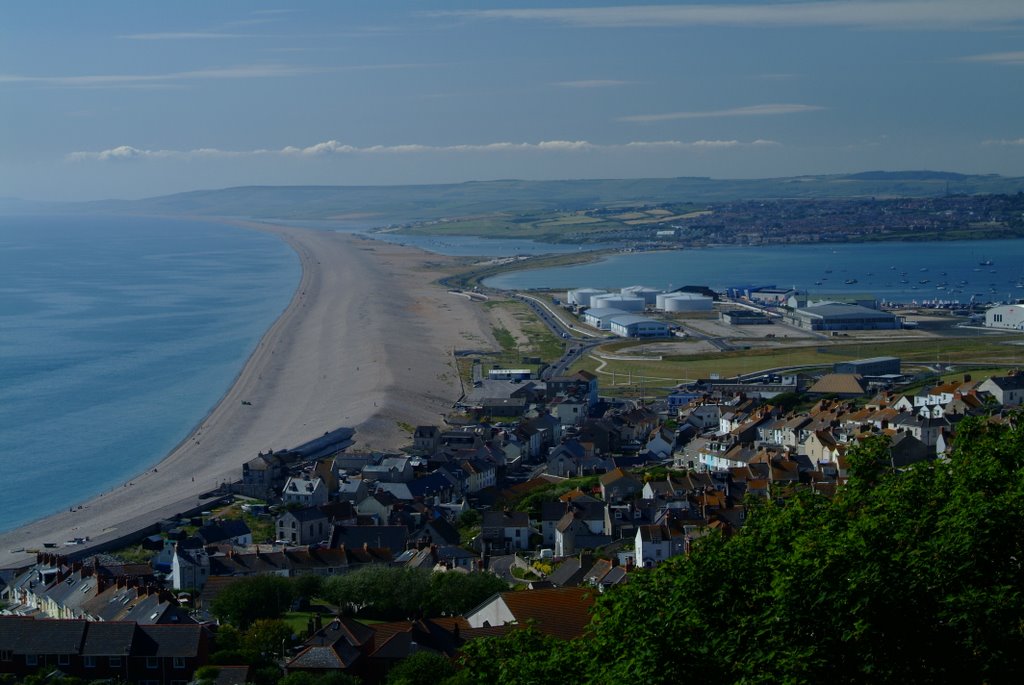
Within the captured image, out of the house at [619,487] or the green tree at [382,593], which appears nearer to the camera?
the green tree at [382,593]

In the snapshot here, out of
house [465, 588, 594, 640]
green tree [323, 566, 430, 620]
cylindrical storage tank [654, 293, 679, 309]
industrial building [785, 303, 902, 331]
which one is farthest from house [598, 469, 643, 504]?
cylindrical storage tank [654, 293, 679, 309]

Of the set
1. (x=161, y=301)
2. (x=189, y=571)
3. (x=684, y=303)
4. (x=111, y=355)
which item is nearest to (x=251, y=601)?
(x=189, y=571)

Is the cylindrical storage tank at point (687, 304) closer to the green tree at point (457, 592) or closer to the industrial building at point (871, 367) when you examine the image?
the industrial building at point (871, 367)

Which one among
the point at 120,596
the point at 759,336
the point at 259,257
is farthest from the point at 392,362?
the point at 259,257

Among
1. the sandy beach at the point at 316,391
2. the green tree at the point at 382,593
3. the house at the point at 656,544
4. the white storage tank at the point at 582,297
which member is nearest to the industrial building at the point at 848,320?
the white storage tank at the point at 582,297

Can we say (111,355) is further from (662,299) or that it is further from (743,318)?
(662,299)

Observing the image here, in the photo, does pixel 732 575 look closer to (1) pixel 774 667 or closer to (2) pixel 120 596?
(1) pixel 774 667
